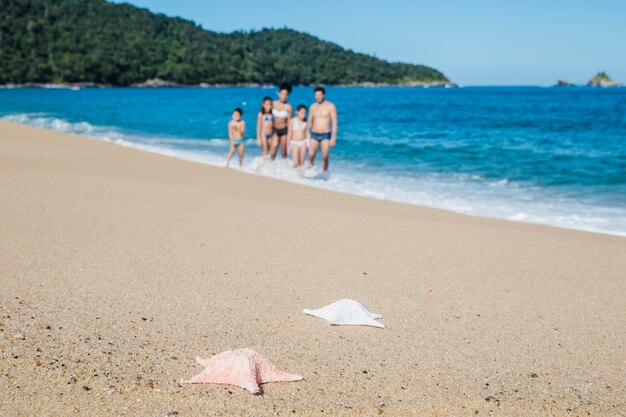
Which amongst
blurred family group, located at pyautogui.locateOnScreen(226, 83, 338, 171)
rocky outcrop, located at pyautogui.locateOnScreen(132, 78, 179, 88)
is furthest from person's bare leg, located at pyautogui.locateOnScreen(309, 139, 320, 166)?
rocky outcrop, located at pyautogui.locateOnScreen(132, 78, 179, 88)

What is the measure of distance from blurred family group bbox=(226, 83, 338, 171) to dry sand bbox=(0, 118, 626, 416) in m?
5.13

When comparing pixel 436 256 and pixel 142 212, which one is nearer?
pixel 436 256

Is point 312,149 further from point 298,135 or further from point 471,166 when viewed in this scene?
point 471,166

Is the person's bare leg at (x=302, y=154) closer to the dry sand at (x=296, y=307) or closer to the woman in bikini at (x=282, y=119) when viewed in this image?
the woman in bikini at (x=282, y=119)

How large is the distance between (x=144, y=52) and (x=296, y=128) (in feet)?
431

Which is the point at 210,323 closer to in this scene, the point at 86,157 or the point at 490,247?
the point at 490,247

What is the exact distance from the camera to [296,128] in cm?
1258

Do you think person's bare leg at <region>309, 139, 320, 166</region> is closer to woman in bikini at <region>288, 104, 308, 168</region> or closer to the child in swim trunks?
woman in bikini at <region>288, 104, 308, 168</region>

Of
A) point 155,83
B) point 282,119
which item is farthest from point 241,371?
point 155,83

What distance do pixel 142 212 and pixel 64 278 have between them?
2.38 meters

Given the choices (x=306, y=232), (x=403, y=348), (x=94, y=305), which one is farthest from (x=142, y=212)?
(x=403, y=348)

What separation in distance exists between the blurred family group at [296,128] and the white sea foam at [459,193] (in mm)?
399

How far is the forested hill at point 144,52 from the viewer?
114062 millimetres

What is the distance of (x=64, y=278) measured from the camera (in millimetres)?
3965
